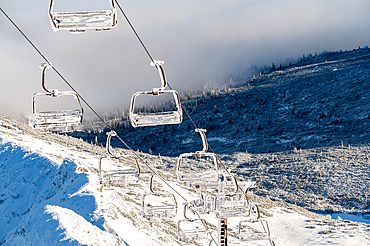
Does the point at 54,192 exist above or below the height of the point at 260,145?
above

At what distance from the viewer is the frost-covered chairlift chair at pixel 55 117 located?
596 centimetres

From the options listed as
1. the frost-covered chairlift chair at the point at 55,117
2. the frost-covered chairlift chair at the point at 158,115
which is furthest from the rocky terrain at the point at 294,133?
the frost-covered chairlift chair at the point at 55,117

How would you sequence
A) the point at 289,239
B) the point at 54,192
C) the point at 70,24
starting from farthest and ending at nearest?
the point at 289,239 → the point at 54,192 → the point at 70,24

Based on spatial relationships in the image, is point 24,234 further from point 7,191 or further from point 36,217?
point 7,191

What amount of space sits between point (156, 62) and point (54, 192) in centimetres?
1316

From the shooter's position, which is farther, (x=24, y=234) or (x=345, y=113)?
(x=345, y=113)

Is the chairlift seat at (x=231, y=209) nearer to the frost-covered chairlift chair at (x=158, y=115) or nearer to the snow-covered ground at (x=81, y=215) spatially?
the snow-covered ground at (x=81, y=215)

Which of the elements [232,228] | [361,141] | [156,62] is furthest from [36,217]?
[361,141]

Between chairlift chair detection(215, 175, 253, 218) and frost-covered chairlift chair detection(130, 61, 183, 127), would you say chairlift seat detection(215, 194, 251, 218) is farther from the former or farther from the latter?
frost-covered chairlift chair detection(130, 61, 183, 127)

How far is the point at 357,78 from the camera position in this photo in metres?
80.1

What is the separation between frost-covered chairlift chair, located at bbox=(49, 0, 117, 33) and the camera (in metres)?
4.07

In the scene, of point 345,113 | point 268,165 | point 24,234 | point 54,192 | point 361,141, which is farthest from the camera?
point 345,113

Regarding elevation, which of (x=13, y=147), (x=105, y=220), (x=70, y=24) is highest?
(x=70, y=24)

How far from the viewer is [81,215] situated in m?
13.0
